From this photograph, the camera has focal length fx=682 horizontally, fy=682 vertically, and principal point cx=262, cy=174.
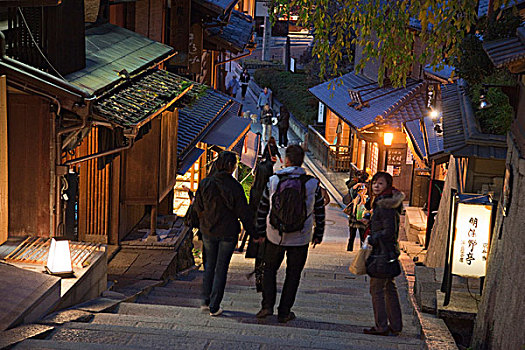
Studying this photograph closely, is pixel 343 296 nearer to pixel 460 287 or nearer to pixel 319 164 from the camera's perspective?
pixel 460 287

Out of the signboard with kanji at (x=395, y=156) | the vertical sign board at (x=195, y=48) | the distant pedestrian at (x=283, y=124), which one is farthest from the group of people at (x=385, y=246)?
the distant pedestrian at (x=283, y=124)

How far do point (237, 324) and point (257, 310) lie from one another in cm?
155

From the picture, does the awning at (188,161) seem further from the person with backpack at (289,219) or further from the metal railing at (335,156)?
the metal railing at (335,156)

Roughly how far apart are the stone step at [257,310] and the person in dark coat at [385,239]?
53cm

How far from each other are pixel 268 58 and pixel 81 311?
60.9 meters

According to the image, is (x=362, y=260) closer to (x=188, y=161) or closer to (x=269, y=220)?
(x=269, y=220)

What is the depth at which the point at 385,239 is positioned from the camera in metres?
7.34

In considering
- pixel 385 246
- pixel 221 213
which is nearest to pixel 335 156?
pixel 221 213

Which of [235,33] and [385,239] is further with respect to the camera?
[235,33]

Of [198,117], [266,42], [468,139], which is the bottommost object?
[468,139]

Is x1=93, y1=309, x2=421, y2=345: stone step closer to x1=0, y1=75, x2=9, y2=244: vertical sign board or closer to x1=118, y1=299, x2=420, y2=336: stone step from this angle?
x1=118, y1=299, x2=420, y2=336: stone step

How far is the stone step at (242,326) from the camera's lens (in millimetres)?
7047

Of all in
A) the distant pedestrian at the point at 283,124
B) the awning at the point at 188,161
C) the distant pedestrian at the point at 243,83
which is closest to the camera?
the awning at the point at 188,161

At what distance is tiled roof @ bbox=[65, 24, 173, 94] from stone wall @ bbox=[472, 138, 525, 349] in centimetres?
548
